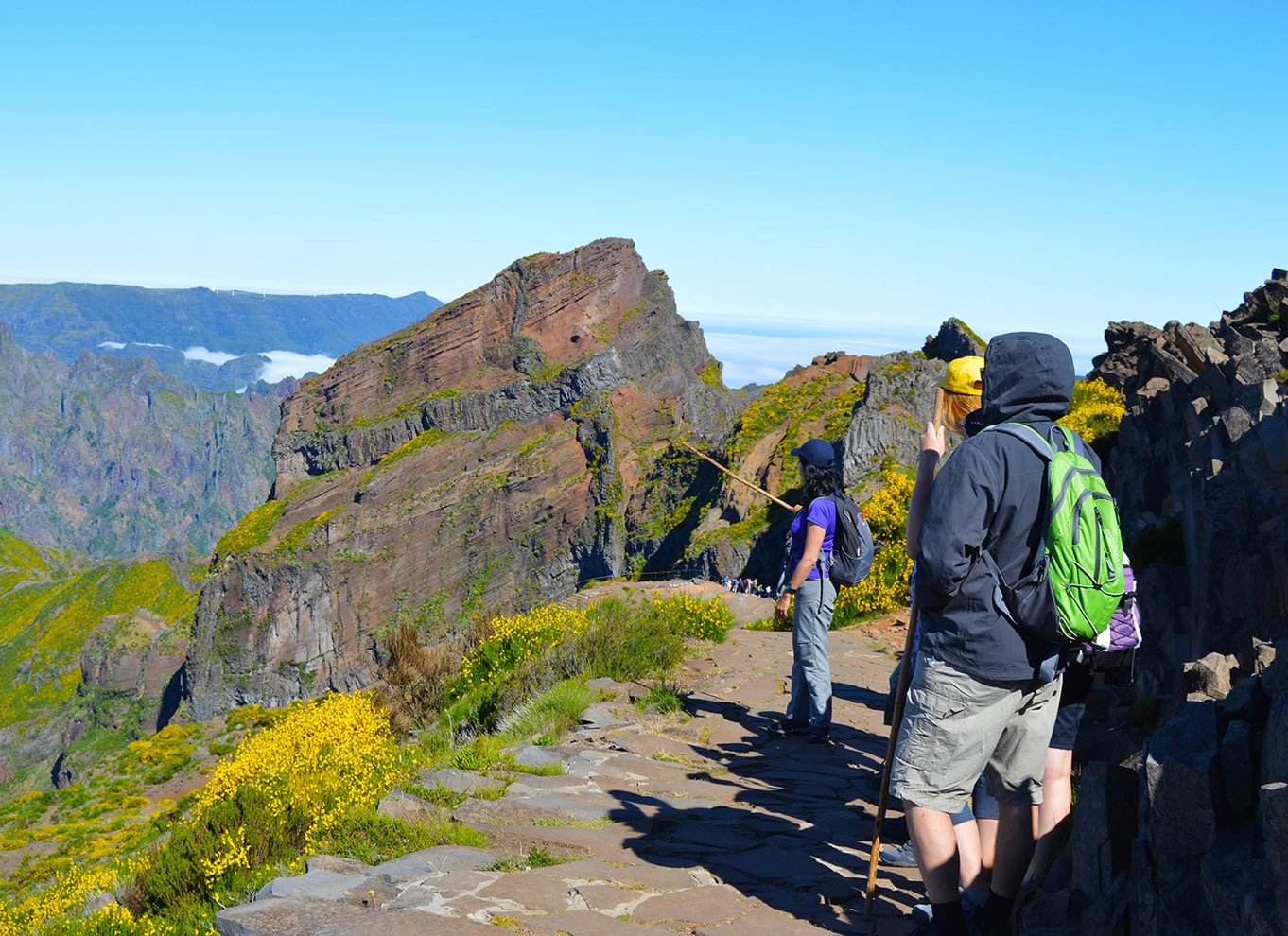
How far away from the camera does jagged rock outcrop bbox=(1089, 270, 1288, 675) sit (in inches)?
212

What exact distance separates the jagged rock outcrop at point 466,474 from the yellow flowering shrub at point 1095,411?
278 ft

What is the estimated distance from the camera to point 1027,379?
11.7 ft

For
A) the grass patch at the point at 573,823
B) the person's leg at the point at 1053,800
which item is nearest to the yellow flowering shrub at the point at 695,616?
the grass patch at the point at 573,823

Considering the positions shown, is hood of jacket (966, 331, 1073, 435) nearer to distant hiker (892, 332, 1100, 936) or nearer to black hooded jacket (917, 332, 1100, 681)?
distant hiker (892, 332, 1100, 936)

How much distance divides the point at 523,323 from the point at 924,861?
147105 mm

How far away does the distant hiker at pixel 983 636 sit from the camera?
338 cm

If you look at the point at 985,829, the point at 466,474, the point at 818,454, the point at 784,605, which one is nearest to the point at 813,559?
the point at 784,605

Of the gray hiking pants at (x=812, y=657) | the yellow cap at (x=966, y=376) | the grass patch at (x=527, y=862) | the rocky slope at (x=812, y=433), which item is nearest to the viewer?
the yellow cap at (x=966, y=376)

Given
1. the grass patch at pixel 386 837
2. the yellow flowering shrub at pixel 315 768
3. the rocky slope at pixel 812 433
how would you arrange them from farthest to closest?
the rocky slope at pixel 812 433, the yellow flowering shrub at pixel 315 768, the grass patch at pixel 386 837

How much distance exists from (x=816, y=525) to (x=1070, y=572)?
141 inches

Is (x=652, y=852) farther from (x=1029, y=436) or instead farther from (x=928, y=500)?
(x=1029, y=436)

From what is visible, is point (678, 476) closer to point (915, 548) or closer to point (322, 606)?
point (322, 606)

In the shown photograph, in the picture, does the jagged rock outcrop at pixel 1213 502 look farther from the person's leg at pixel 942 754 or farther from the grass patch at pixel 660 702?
the grass patch at pixel 660 702

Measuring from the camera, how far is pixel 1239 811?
9.93ft
